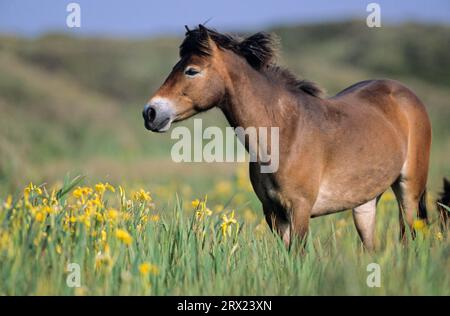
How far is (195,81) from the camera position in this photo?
529 cm

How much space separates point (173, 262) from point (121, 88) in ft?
108

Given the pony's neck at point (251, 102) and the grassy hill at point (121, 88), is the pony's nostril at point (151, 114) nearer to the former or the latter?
the pony's neck at point (251, 102)

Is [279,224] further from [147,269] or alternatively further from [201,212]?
[147,269]

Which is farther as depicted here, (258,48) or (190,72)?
(258,48)

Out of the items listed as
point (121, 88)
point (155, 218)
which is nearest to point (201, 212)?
point (155, 218)

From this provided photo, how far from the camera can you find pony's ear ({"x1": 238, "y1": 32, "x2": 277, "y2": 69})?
220 inches

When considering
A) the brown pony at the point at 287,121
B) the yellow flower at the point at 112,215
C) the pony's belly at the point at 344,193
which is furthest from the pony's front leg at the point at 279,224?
the yellow flower at the point at 112,215

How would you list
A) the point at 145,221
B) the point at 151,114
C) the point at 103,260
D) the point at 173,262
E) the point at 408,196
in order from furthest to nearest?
1. the point at 408,196
2. the point at 145,221
3. the point at 151,114
4. the point at 173,262
5. the point at 103,260

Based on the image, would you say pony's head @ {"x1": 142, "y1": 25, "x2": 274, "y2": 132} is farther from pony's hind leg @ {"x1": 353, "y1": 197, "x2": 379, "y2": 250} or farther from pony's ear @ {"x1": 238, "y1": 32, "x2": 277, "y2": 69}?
pony's hind leg @ {"x1": 353, "y1": 197, "x2": 379, "y2": 250}

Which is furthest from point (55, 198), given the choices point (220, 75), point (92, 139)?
point (92, 139)

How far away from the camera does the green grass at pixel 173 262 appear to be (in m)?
4.13

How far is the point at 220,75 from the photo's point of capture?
5398 millimetres

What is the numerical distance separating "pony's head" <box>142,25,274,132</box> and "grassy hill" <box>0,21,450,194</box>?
1494 mm

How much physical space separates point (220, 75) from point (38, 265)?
2.12m
